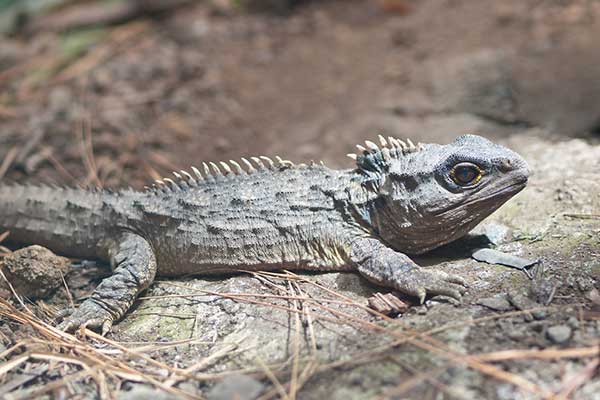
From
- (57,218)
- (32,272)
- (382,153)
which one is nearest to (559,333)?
(382,153)

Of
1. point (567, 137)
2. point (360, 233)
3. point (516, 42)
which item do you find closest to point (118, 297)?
point (360, 233)

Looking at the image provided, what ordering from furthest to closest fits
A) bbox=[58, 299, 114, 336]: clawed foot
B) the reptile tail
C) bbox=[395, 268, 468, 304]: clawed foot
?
the reptile tail, bbox=[58, 299, 114, 336]: clawed foot, bbox=[395, 268, 468, 304]: clawed foot

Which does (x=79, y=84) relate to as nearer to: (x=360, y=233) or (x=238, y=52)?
(x=238, y=52)

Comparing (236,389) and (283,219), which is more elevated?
(283,219)

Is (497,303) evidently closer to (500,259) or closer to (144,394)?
(500,259)

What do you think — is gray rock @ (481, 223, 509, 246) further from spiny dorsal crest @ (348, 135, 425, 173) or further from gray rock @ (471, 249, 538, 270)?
spiny dorsal crest @ (348, 135, 425, 173)

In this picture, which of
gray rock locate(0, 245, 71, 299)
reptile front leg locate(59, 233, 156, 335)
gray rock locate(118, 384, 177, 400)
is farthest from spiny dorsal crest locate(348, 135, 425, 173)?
gray rock locate(0, 245, 71, 299)

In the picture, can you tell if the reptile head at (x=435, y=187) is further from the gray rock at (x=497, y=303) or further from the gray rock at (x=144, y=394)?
the gray rock at (x=144, y=394)
